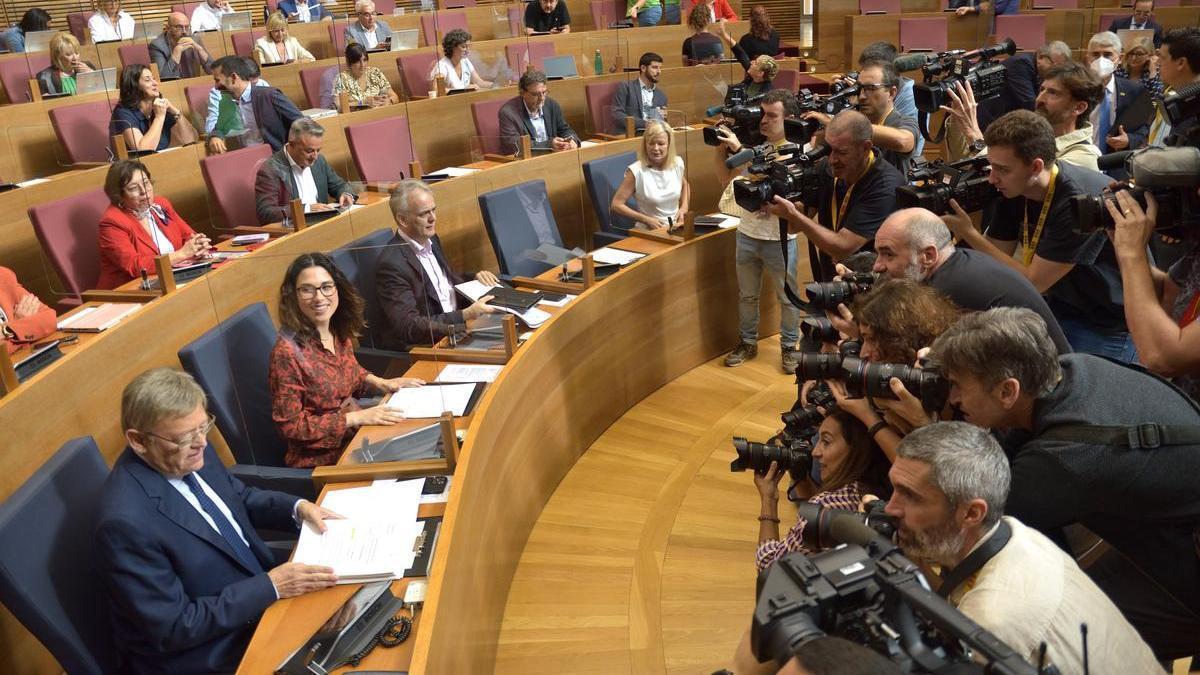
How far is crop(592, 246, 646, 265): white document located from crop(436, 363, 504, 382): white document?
42.7 inches

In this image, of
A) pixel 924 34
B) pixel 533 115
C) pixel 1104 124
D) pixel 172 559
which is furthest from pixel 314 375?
pixel 924 34

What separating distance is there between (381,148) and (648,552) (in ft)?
9.84

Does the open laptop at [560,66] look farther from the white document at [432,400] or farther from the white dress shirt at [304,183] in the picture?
the white document at [432,400]

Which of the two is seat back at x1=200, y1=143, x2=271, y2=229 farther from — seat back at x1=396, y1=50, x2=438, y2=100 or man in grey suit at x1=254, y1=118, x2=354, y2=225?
seat back at x1=396, y1=50, x2=438, y2=100

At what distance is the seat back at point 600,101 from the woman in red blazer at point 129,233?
2878 mm

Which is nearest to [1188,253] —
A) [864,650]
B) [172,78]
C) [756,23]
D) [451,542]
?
[864,650]

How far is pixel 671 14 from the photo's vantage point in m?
7.66

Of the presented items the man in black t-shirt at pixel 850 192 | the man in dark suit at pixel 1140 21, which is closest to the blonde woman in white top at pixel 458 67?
the man in black t-shirt at pixel 850 192

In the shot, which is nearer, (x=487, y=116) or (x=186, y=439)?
(x=186, y=439)

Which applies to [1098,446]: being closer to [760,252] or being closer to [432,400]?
[432,400]

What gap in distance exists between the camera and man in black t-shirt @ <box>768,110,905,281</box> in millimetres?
A: 2912

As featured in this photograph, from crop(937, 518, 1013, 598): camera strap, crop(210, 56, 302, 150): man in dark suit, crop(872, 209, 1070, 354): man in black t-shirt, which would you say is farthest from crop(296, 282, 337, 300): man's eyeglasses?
crop(210, 56, 302, 150): man in dark suit

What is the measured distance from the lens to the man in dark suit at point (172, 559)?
5.47ft

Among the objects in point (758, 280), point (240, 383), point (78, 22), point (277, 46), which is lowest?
point (758, 280)
